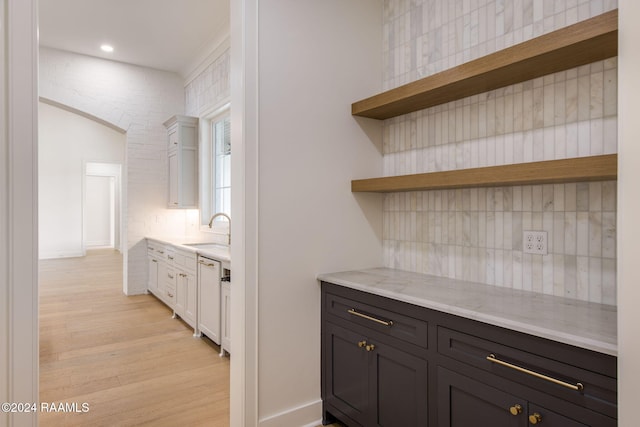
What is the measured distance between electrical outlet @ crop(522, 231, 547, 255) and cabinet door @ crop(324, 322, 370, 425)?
2.97ft

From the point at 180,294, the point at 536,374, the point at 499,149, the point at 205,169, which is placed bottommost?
the point at 180,294

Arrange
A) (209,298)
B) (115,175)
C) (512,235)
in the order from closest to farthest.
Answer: (512,235) < (209,298) < (115,175)

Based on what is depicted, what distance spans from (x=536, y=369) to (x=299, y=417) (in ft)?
4.45

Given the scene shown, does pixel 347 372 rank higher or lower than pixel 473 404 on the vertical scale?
lower

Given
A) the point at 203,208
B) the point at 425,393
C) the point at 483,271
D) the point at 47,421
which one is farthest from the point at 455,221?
the point at 203,208

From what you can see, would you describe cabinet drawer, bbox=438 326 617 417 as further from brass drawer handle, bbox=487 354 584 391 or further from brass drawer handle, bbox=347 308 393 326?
brass drawer handle, bbox=347 308 393 326

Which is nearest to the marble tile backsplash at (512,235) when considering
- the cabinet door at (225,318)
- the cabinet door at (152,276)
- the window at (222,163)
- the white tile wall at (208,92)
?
the cabinet door at (225,318)

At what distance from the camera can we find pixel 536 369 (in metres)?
1.28

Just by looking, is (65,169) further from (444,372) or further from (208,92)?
(444,372)

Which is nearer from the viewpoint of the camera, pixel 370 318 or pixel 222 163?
Result: pixel 370 318

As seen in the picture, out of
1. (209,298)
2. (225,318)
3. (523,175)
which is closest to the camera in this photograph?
(523,175)

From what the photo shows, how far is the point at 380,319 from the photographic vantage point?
1878 mm

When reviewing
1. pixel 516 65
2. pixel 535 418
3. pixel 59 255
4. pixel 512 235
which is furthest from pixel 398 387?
pixel 59 255

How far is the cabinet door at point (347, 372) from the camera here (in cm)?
197
